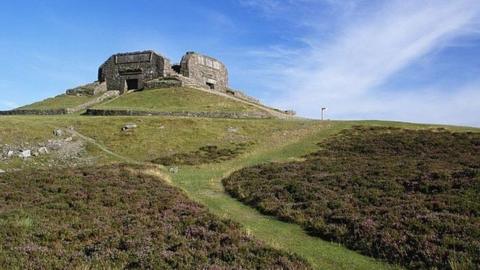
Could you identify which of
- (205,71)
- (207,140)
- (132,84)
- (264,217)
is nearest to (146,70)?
(132,84)

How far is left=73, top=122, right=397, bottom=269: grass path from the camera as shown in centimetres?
1384

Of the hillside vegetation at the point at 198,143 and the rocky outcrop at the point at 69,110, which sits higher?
the rocky outcrop at the point at 69,110

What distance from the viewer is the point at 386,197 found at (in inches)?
830

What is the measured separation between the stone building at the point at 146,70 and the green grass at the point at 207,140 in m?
26.7

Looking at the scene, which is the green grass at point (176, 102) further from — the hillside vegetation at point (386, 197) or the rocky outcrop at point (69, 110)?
the hillside vegetation at point (386, 197)

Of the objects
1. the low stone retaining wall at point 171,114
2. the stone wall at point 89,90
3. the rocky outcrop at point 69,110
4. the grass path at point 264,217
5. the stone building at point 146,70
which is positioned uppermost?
the stone building at point 146,70

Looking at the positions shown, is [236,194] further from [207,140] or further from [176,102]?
[176,102]

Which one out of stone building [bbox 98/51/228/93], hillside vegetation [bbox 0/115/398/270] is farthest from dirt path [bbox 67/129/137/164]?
stone building [bbox 98/51/228/93]

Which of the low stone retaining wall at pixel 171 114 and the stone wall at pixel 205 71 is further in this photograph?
the stone wall at pixel 205 71

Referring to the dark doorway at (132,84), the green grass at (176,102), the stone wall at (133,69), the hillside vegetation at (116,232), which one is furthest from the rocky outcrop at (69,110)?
the hillside vegetation at (116,232)

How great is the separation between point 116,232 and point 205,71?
72094 millimetres

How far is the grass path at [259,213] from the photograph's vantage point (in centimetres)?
1384

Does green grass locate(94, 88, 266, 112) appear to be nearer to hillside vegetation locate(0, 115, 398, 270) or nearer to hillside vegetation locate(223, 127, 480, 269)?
hillside vegetation locate(0, 115, 398, 270)

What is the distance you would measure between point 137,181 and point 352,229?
14.6 meters
